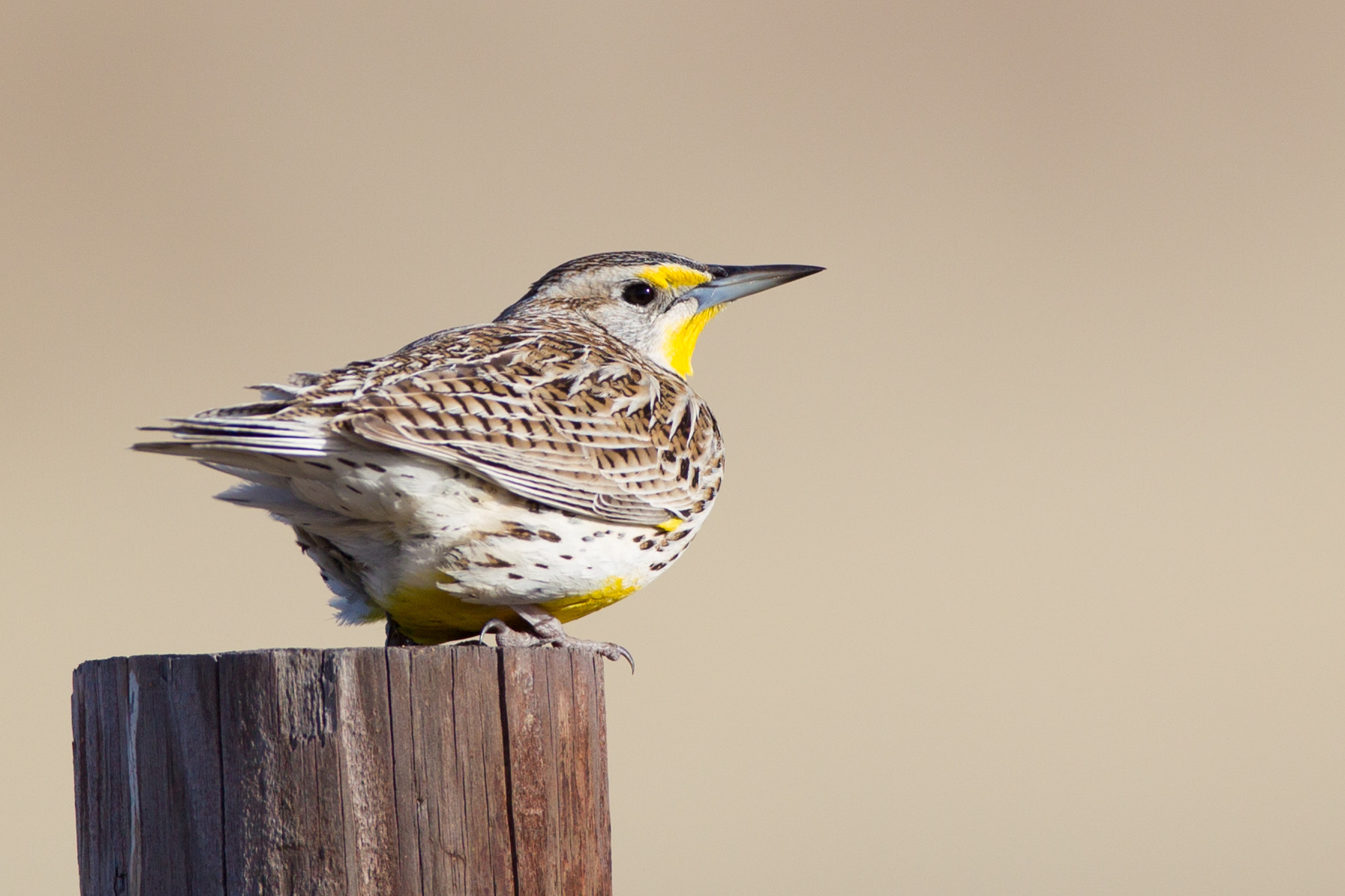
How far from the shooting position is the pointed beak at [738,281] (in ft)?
12.4

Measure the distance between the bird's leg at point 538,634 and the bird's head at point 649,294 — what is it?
3.36 feet

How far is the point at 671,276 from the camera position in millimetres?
3729

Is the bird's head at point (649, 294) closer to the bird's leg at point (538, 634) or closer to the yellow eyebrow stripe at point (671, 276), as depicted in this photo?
the yellow eyebrow stripe at point (671, 276)

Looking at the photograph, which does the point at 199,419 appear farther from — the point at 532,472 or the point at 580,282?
the point at 580,282

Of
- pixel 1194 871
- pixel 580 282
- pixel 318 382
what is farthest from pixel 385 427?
pixel 1194 871

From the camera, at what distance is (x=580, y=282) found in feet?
12.3

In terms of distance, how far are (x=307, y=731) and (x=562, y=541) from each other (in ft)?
2.49

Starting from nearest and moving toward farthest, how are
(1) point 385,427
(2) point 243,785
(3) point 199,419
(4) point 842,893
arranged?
(2) point 243,785, (3) point 199,419, (1) point 385,427, (4) point 842,893

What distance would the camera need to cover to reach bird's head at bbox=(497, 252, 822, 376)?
147 inches

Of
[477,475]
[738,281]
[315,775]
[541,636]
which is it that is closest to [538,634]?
[541,636]

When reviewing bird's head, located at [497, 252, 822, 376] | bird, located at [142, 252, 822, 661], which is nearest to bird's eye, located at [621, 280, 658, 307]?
bird's head, located at [497, 252, 822, 376]

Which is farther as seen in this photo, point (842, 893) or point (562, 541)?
point (842, 893)

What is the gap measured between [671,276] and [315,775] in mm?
1952

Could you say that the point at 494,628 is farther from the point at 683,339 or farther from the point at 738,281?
the point at 738,281
